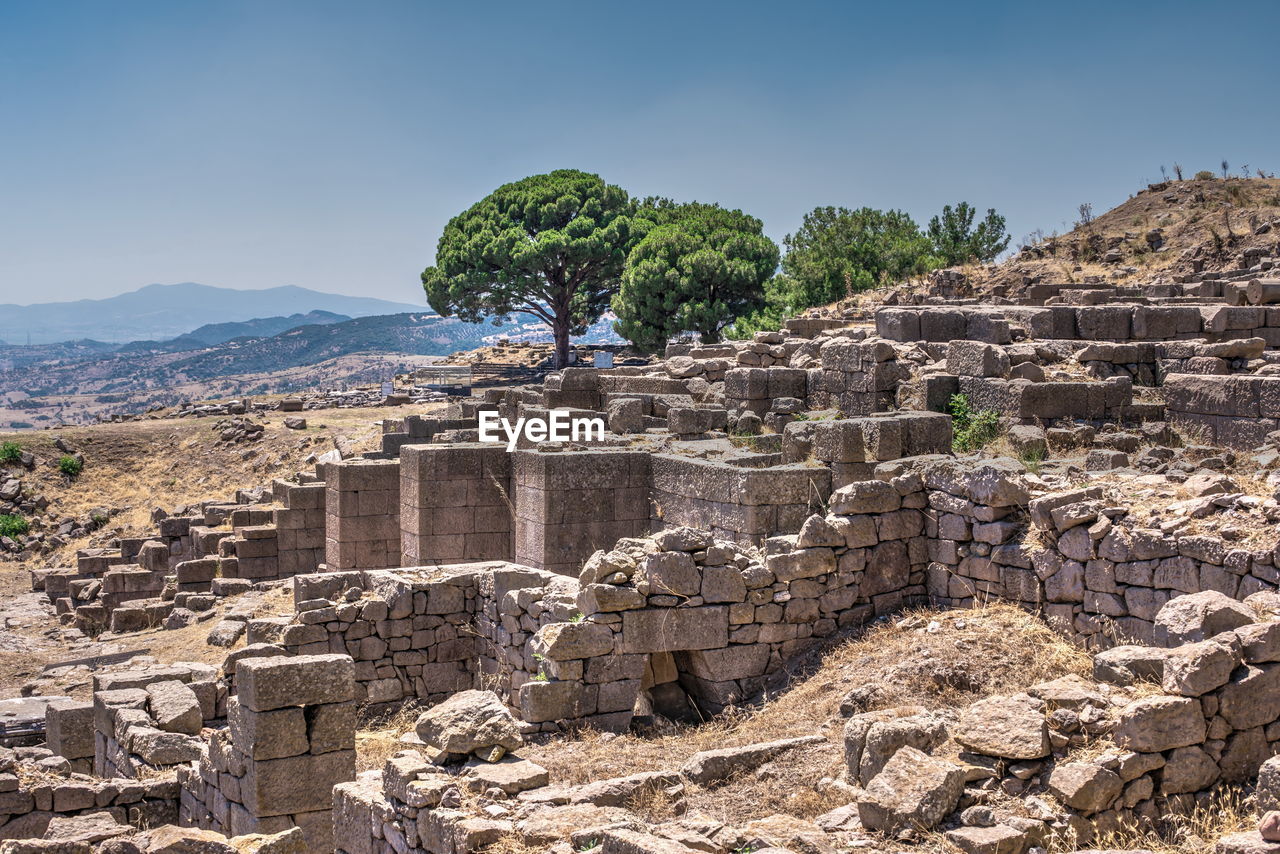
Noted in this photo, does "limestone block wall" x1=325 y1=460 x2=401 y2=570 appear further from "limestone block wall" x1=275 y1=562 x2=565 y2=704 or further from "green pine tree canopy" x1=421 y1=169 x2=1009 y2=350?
"green pine tree canopy" x1=421 y1=169 x2=1009 y2=350

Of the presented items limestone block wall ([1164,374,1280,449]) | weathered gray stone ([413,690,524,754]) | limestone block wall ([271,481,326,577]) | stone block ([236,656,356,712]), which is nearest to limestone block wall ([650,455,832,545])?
limestone block wall ([1164,374,1280,449])

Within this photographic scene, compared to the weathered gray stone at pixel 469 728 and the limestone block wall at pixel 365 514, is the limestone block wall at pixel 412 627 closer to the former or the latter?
the weathered gray stone at pixel 469 728

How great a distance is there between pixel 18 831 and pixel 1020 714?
8.12 m

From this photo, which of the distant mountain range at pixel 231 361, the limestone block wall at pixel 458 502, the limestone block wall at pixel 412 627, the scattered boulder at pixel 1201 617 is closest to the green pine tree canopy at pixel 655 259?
the limestone block wall at pixel 458 502

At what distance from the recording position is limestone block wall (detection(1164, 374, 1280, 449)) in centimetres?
1159

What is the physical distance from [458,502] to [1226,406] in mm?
9003

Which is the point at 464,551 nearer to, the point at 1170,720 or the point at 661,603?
the point at 661,603

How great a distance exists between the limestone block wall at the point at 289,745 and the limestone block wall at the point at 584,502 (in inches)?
191

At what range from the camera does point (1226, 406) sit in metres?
12.1

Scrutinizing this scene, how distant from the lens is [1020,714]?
253 inches

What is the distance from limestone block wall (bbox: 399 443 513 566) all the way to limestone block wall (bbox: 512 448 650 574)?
1644 millimetres

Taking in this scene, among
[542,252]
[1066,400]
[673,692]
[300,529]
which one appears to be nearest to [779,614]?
[673,692]

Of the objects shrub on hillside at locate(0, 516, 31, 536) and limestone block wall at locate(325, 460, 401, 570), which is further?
shrub on hillside at locate(0, 516, 31, 536)

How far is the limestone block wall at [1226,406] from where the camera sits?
11.6m
